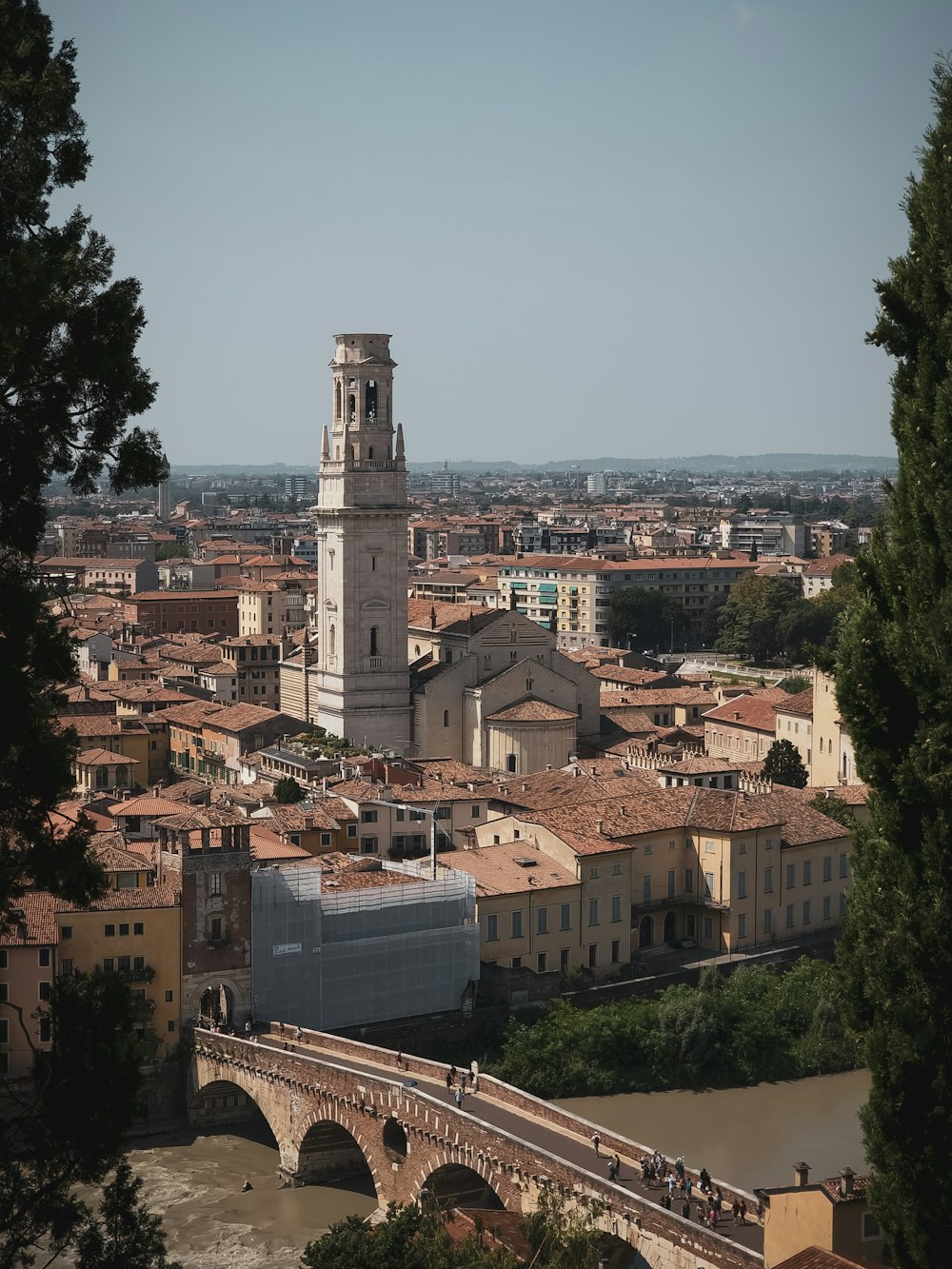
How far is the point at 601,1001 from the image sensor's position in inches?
962

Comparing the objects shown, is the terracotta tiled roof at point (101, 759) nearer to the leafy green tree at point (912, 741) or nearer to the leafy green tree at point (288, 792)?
the leafy green tree at point (288, 792)

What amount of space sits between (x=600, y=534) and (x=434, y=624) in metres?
71.6

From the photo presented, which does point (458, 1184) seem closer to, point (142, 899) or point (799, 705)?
point (142, 899)

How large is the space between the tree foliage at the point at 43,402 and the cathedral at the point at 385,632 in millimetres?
27397

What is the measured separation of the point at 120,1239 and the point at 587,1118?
565 inches

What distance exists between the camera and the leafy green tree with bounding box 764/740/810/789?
112 feet

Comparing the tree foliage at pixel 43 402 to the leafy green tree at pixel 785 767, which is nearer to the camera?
the tree foliage at pixel 43 402

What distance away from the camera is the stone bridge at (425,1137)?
52.3 ft

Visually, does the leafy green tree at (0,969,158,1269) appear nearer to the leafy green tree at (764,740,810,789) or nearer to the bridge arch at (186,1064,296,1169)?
the bridge arch at (186,1064,296,1169)

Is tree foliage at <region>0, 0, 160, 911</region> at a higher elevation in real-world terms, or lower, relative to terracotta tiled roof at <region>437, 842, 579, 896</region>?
higher

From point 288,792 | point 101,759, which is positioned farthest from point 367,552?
point 288,792

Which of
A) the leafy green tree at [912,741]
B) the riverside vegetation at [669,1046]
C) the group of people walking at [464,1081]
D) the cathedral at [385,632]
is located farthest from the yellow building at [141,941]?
the leafy green tree at [912,741]

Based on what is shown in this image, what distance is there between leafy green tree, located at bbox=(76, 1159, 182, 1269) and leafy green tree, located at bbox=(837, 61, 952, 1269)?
2.78 meters

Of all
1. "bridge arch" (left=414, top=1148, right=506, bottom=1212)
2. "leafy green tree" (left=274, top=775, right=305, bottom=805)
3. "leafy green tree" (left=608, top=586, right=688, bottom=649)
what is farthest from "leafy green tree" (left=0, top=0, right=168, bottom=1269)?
"leafy green tree" (left=608, top=586, right=688, bottom=649)
